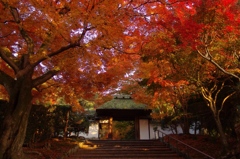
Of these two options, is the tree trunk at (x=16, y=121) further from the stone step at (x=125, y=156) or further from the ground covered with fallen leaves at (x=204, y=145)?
the ground covered with fallen leaves at (x=204, y=145)

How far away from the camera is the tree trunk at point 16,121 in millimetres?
7038

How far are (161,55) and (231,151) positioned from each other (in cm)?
456

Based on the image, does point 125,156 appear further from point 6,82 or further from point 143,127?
point 143,127

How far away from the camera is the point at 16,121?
7312mm

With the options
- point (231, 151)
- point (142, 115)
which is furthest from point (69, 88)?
point (142, 115)

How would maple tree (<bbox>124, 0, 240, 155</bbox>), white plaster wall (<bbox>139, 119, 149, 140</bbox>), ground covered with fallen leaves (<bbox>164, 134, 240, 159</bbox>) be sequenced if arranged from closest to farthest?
maple tree (<bbox>124, 0, 240, 155</bbox>), ground covered with fallen leaves (<bbox>164, 134, 240, 159</bbox>), white plaster wall (<bbox>139, 119, 149, 140</bbox>)

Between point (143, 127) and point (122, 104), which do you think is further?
point (143, 127)

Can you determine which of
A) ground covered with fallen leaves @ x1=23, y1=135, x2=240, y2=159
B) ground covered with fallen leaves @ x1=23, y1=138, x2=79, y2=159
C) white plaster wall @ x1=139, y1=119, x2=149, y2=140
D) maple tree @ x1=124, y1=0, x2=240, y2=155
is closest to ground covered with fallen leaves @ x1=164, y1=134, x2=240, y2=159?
ground covered with fallen leaves @ x1=23, y1=135, x2=240, y2=159

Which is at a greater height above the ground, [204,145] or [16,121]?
[16,121]

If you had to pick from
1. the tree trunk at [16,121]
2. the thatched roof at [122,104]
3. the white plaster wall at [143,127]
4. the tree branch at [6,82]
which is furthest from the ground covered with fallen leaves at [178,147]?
the white plaster wall at [143,127]

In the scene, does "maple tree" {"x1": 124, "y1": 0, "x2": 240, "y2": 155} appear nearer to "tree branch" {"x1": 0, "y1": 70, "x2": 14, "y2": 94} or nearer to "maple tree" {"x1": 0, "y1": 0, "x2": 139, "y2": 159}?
"maple tree" {"x1": 0, "y1": 0, "x2": 139, "y2": 159}

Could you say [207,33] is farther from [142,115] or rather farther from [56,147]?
[142,115]

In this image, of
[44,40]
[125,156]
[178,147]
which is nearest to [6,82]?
[44,40]

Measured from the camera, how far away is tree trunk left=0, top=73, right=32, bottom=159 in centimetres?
704
